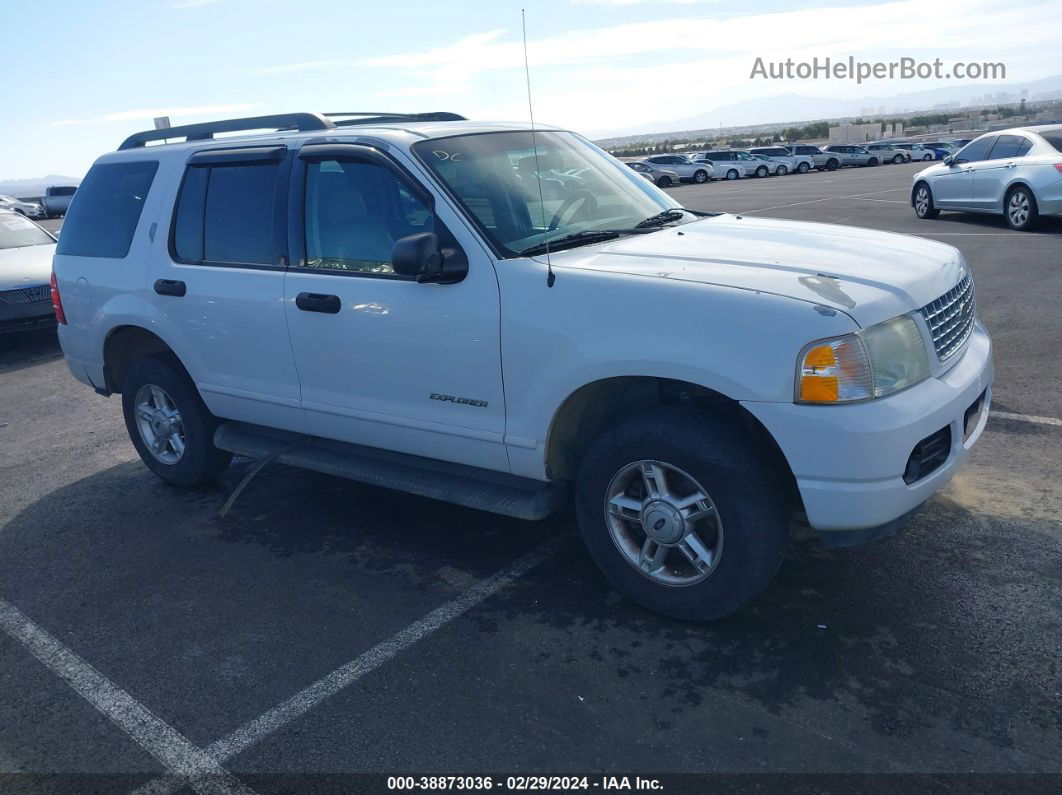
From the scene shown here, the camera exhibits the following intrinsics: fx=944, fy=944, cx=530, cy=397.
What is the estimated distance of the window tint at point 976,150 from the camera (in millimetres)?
15398

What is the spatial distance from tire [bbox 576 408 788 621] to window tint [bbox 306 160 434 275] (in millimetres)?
1396

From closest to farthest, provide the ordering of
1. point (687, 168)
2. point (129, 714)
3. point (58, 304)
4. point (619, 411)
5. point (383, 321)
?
point (129, 714)
point (619, 411)
point (383, 321)
point (58, 304)
point (687, 168)

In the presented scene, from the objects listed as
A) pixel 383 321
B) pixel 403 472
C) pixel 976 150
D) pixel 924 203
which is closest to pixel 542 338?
pixel 383 321

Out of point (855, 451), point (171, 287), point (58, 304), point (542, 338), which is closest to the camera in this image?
point (855, 451)

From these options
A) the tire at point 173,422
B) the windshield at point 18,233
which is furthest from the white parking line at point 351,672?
the windshield at point 18,233

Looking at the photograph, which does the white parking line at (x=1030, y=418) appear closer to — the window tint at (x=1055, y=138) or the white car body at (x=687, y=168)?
the window tint at (x=1055, y=138)

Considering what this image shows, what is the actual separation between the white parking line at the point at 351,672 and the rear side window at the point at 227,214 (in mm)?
2020

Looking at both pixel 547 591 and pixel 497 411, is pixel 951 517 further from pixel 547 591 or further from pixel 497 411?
pixel 497 411

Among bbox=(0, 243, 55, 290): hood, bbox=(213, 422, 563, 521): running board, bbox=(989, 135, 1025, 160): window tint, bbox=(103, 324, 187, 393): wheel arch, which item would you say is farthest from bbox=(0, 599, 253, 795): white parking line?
bbox=(989, 135, 1025, 160): window tint

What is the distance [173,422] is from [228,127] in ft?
5.86

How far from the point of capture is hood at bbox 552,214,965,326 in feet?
11.5

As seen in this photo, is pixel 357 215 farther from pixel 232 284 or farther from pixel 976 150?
pixel 976 150

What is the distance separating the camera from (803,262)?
Result: 152 inches

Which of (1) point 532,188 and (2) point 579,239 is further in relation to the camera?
(1) point 532,188
